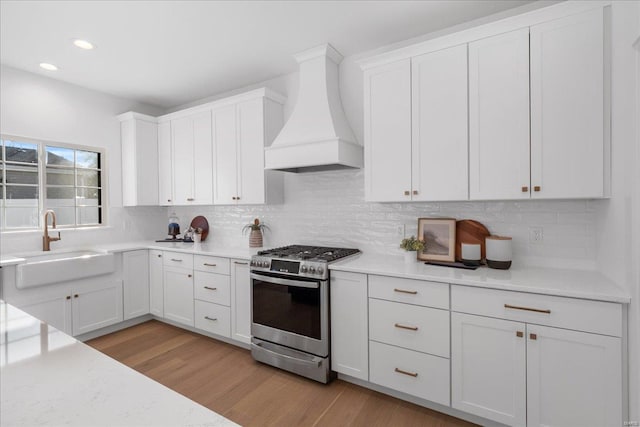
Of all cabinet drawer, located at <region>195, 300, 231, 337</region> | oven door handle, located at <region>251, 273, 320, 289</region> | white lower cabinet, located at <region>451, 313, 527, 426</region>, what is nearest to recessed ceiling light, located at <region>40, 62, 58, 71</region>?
cabinet drawer, located at <region>195, 300, 231, 337</region>

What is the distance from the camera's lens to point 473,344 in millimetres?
2059

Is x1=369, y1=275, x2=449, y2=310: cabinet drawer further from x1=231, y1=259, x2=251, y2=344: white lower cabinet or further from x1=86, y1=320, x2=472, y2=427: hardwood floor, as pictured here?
x1=231, y1=259, x2=251, y2=344: white lower cabinet

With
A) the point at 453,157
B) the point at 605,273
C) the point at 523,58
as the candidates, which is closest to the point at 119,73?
the point at 453,157

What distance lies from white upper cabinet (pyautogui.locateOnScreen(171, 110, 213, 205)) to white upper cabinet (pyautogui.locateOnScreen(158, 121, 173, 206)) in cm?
8

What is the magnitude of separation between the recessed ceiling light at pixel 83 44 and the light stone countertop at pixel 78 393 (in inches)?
114

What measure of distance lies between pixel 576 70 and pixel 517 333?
5.34ft

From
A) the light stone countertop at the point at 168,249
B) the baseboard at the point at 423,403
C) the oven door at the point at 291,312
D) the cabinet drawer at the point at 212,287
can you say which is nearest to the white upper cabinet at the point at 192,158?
the light stone countertop at the point at 168,249

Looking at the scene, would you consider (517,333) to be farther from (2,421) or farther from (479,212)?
(2,421)

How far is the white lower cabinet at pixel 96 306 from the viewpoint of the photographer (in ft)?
11.1

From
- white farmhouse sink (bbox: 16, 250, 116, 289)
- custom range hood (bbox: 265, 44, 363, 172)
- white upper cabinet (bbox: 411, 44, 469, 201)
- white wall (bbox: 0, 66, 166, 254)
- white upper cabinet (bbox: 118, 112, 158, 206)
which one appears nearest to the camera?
white upper cabinet (bbox: 411, 44, 469, 201)

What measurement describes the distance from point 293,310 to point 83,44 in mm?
2982

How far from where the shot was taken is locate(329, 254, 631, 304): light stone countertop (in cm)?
177

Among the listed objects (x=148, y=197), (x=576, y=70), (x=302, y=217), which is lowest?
(x=302, y=217)

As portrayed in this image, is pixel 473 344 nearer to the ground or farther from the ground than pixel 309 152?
nearer to the ground
